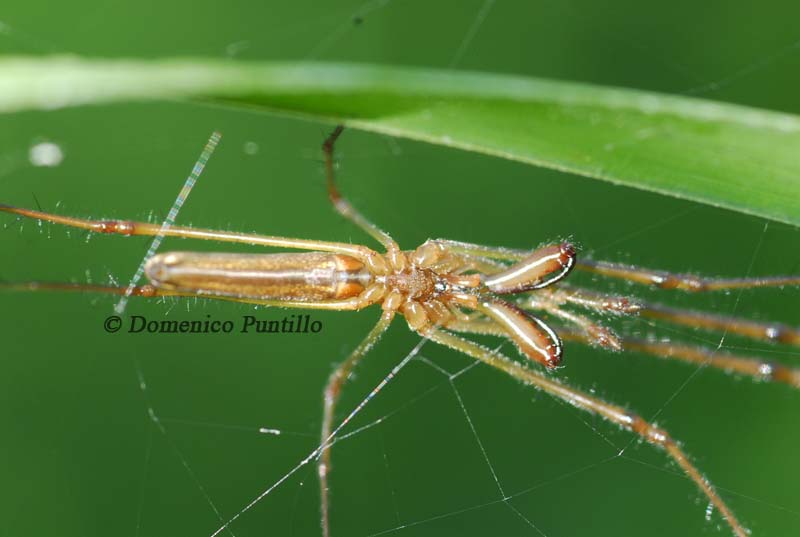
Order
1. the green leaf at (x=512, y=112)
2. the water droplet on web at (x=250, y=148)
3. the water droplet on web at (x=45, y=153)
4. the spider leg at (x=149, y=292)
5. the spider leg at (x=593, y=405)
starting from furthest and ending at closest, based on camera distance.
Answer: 1. the water droplet on web at (x=250, y=148)
2. the spider leg at (x=593, y=405)
3. the spider leg at (x=149, y=292)
4. the water droplet on web at (x=45, y=153)
5. the green leaf at (x=512, y=112)

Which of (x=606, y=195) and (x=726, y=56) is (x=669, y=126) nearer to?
(x=606, y=195)

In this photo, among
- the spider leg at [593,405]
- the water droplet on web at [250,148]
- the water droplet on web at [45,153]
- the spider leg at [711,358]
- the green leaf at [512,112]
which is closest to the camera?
the green leaf at [512,112]

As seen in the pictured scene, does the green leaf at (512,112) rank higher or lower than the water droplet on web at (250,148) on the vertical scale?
higher

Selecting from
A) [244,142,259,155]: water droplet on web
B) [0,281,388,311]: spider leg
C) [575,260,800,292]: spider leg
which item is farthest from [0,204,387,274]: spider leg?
[244,142,259,155]: water droplet on web

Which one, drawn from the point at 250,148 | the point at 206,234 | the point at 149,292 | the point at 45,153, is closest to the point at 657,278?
the point at 206,234

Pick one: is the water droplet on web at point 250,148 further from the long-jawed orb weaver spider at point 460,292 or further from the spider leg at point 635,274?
the spider leg at point 635,274

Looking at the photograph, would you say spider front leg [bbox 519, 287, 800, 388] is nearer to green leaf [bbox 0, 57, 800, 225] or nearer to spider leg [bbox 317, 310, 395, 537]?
spider leg [bbox 317, 310, 395, 537]

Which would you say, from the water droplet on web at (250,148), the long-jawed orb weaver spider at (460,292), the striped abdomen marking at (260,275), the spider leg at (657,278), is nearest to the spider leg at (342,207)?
the long-jawed orb weaver spider at (460,292)
